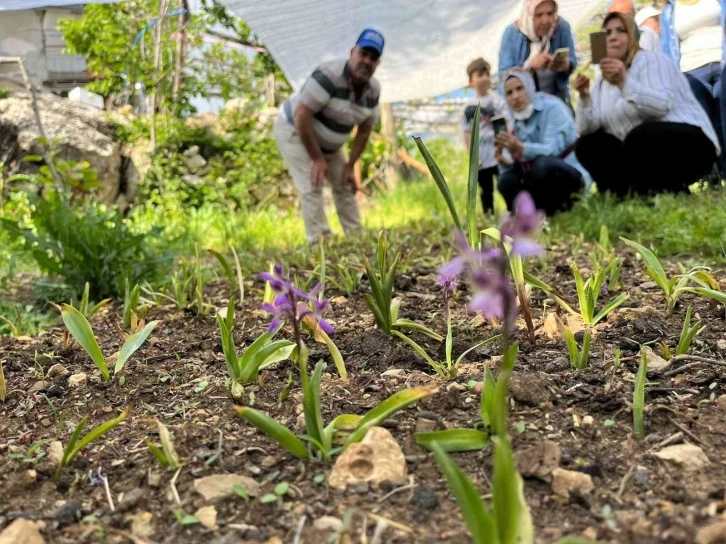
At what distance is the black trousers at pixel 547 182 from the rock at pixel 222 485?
10.7ft

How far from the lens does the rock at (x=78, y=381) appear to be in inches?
55.1

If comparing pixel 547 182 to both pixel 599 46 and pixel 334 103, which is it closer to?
pixel 599 46

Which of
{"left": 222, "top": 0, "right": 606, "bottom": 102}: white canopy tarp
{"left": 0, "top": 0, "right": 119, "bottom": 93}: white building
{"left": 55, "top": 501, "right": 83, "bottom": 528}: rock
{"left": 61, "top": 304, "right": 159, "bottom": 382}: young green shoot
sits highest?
{"left": 0, "top": 0, "right": 119, "bottom": 93}: white building

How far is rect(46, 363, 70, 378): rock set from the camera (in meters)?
1.51

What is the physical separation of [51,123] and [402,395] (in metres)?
6.42

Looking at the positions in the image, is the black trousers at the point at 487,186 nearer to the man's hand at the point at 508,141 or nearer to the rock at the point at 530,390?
the man's hand at the point at 508,141

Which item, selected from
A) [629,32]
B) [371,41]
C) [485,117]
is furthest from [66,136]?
[629,32]

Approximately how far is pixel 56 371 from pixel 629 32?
3441 mm

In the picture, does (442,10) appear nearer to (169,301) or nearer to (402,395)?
(169,301)

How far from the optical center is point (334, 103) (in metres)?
3.84

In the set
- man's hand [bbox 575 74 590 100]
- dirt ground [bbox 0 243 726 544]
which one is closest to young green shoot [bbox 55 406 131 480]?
dirt ground [bbox 0 243 726 544]

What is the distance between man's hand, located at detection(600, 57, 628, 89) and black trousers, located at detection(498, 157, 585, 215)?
1.78ft

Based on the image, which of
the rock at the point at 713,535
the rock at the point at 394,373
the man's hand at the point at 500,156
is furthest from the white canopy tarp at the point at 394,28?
the rock at the point at 713,535

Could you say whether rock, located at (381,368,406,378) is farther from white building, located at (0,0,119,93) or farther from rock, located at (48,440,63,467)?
white building, located at (0,0,119,93)
